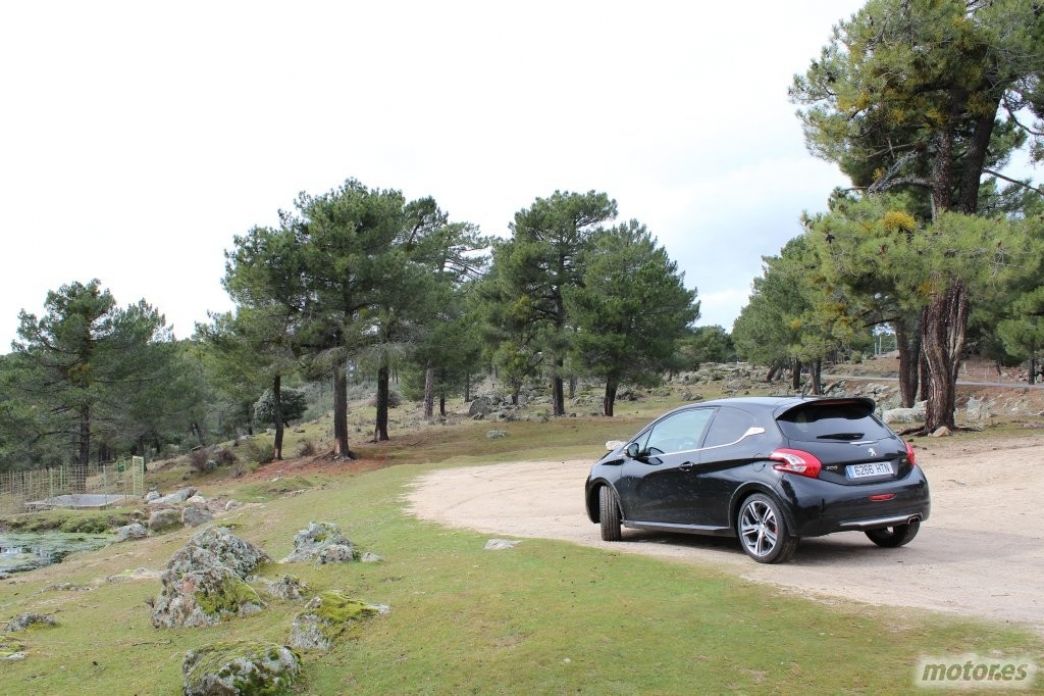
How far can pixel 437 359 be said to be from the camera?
32.2 metres

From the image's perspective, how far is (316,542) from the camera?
10.0m

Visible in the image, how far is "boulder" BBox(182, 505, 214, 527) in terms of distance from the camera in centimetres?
1859

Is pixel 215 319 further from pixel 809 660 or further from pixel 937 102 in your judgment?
pixel 809 660

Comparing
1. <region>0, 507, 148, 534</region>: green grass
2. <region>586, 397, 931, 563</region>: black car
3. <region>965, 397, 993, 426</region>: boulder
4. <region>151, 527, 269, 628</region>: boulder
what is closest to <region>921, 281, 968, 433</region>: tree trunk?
<region>965, 397, 993, 426</region>: boulder

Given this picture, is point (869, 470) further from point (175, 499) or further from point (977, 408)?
point (977, 408)

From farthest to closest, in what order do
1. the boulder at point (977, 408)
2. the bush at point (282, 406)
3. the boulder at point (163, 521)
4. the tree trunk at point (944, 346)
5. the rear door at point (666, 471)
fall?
the bush at point (282, 406)
the boulder at point (977, 408)
the tree trunk at point (944, 346)
the boulder at point (163, 521)
the rear door at point (666, 471)

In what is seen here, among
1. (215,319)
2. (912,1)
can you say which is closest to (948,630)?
(912,1)

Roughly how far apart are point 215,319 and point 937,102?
26509 millimetres

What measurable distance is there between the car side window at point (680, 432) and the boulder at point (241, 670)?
4791 mm

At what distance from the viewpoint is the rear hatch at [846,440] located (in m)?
7.11

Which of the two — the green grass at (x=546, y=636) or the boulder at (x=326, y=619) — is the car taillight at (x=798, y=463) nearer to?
the green grass at (x=546, y=636)

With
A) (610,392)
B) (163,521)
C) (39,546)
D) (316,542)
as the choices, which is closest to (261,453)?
(39,546)

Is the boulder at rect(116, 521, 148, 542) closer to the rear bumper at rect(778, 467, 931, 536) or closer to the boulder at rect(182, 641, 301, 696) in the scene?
the boulder at rect(182, 641, 301, 696)

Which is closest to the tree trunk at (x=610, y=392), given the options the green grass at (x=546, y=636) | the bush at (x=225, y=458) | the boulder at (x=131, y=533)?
the bush at (x=225, y=458)
